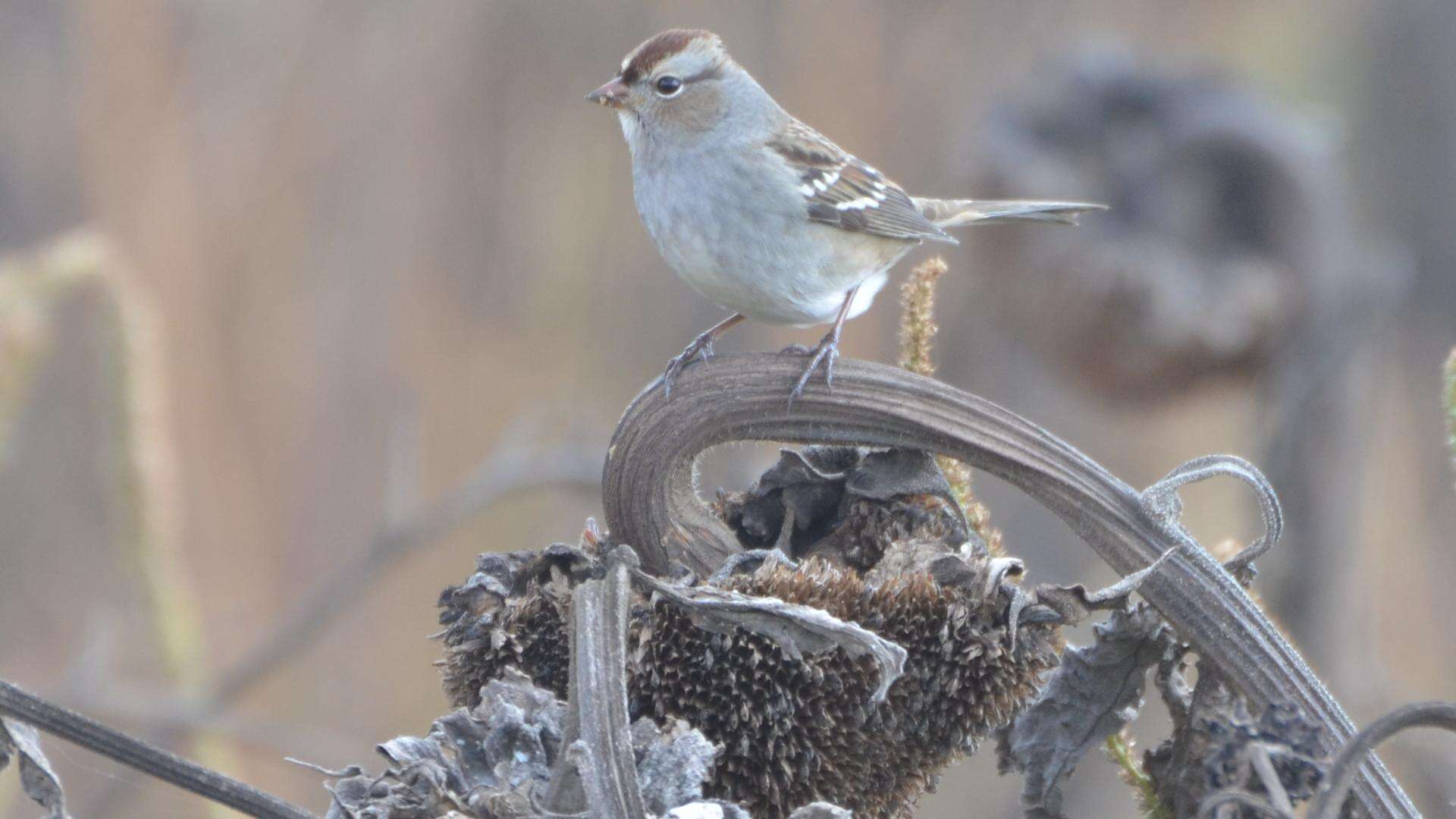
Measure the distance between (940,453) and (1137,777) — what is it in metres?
0.40

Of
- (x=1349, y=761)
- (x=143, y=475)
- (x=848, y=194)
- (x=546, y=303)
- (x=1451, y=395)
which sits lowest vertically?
(x=1349, y=761)

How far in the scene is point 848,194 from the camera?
301cm

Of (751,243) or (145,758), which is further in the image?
(751,243)

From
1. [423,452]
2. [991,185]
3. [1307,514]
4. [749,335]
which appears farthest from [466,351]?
[1307,514]

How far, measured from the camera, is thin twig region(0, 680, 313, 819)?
1.17 meters

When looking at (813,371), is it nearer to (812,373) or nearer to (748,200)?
(812,373)

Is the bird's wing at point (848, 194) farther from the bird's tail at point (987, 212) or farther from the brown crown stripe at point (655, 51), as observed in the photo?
the brown crown stripe at point (655, 51)

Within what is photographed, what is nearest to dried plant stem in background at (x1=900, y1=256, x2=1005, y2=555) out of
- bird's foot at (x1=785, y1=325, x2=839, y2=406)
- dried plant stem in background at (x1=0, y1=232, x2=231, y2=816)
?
bird's foot at (x1=785, y1=325, x2=839, y2=406)

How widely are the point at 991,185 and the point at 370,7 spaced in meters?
4.04

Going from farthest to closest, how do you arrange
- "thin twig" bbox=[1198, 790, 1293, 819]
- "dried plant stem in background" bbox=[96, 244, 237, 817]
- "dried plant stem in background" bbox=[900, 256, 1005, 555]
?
"dried plant stem in background" bbox=[96, 244, 237, 817] → "dried plant stem in background" bbox=[900, 256, 1005, 555] → "thin twig" bbox=[1198, 790, 1293, 819]

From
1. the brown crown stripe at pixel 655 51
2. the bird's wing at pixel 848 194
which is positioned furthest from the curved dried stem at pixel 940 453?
the brown crown stripe at pixel 655 51

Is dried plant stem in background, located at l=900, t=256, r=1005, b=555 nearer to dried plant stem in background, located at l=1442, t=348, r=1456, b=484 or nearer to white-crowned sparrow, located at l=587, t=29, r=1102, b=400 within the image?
dried plant stem in background, located at l=1442, t=348, r=1456, b=484

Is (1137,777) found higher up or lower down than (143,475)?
lower down

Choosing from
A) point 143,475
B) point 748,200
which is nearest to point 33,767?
point 143,475
